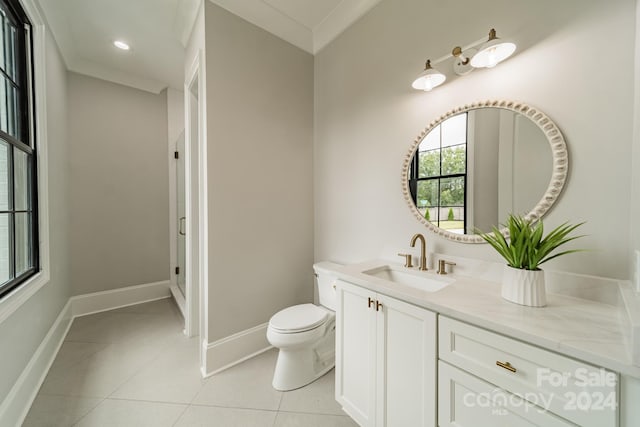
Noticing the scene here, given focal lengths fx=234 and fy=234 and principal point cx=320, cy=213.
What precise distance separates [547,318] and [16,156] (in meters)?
2.90

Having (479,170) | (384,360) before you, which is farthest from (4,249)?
(479,170)

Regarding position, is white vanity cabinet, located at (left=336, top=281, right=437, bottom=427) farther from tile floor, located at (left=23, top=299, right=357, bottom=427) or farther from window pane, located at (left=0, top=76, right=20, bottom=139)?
window pane, located at (left=0, top=76, right=20, bottom=139)

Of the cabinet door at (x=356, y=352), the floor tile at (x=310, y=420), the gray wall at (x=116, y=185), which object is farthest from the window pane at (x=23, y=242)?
the cabinet door at (x=356, y=352)

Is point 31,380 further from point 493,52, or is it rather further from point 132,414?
point 493,52

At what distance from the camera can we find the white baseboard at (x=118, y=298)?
2.59m

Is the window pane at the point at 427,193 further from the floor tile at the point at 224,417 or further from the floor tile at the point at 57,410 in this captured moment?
the floor tile at the point at 57,410

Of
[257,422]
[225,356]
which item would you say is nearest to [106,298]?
[225,356]

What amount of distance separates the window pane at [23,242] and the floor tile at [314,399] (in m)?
1.88

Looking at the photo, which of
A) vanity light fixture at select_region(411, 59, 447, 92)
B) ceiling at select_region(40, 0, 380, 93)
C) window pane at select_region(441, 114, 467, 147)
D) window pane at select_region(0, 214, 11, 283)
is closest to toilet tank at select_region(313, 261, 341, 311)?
window pane at select_region(441, 114, 467, 147)

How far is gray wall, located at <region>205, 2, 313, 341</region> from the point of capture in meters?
1.71

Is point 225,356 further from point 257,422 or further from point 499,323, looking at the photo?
point 499,323

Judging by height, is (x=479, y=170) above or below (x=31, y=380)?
above

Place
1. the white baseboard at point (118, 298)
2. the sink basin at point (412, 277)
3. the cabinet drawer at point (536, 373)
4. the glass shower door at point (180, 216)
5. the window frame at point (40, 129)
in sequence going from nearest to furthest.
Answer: the cabinet drawer at point (536, 373) < the sink basin at point (412, 277) < the window frame at point (40, 129) < the white baseboard at point (118, 298) < the glass shower door at point (180, 216)

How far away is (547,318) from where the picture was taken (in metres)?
0.80
